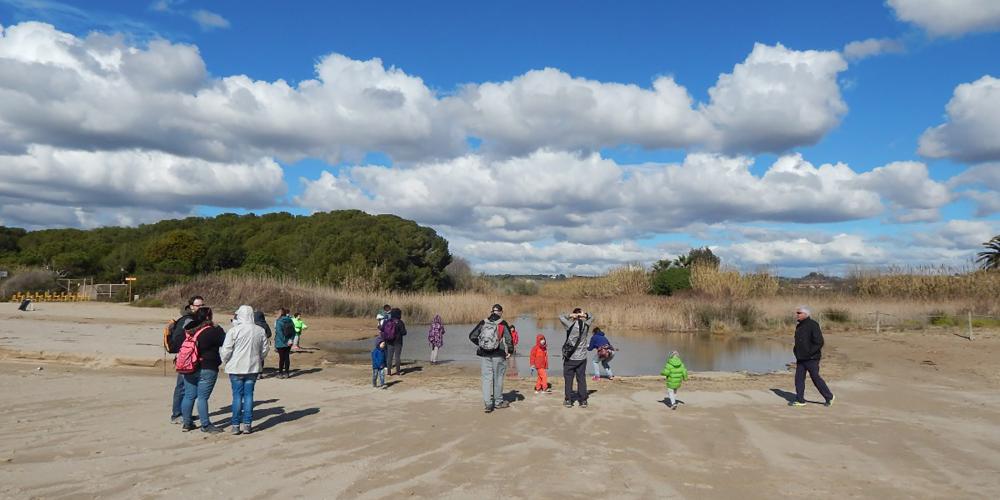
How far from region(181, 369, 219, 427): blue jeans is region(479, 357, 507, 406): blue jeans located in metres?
4.32

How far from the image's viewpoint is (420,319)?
1634 inches

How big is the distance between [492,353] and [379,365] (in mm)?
3769

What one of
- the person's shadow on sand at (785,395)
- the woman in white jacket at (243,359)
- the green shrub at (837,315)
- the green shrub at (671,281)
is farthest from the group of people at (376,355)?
the green shrub at (671,281)

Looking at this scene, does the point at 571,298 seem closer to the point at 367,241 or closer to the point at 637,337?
the point at 367,241

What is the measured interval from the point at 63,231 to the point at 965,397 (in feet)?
300

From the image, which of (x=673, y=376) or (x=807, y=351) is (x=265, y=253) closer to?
(x=673, y=376)

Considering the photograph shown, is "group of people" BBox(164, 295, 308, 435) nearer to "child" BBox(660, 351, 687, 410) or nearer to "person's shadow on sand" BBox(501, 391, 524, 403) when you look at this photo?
"person's shadow on sand" BBox(501, 391, 524, 403)

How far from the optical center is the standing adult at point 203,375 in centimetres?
904

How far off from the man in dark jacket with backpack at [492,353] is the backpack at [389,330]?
12.5 feet

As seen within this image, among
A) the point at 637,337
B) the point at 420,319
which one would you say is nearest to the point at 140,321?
the point at 420,319

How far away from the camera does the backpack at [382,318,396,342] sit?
1498 cm

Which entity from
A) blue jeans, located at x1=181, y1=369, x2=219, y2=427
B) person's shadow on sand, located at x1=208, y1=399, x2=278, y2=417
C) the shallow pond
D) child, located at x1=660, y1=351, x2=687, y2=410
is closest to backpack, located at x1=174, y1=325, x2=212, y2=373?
blue jeans, located at x1=181, y1=369, x2=219, y2=427

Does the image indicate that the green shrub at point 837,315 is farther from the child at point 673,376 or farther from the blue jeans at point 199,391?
the blue jeans at point 199,391

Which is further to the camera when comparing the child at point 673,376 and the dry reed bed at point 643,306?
the dry reed bed at point 643,306
